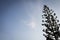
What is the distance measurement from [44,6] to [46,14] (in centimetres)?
242

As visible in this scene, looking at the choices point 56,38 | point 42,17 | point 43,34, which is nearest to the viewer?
point 56,38

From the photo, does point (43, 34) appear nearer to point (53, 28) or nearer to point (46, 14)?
point (53, 28)

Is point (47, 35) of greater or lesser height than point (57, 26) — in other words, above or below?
below

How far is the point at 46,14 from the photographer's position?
2803 cm

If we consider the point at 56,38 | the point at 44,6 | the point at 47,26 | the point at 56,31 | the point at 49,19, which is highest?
the point at 44,6

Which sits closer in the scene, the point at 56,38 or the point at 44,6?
the point at 56,38

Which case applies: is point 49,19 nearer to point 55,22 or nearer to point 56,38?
point 55,22

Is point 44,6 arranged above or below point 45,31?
above

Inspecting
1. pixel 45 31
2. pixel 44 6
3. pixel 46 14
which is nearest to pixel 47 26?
pixel 45 31

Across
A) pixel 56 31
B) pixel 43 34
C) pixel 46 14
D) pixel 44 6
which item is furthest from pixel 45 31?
pixel 44 6

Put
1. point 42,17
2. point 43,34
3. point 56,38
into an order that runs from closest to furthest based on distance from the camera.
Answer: point 56,38 → point 43,34 → point 42,17

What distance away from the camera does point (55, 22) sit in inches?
1037

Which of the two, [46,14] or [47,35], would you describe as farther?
[46,14]

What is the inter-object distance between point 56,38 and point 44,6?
31.3 feet
